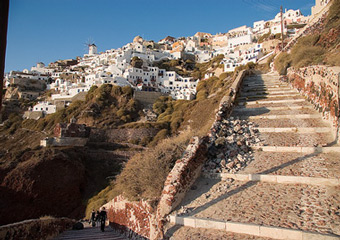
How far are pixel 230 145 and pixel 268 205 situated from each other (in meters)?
3.24

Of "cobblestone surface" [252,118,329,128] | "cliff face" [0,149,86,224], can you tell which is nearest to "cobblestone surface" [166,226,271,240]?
"cobblestone surface" [252,118,329,128]

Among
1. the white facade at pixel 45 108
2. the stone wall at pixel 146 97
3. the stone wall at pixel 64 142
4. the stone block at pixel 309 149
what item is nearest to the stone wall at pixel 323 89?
the stone block at pixel 309 149

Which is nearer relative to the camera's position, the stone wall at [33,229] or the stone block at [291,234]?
the stone block at [291,234]

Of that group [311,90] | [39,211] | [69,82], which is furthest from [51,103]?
[311,90]

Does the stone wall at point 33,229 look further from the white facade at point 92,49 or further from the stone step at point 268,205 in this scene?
the white facade at point 92,49

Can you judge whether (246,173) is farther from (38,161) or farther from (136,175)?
(38,161)

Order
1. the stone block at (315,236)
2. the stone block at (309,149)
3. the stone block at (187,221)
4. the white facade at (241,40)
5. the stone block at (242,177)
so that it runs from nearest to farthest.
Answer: the stone block at (315,236)
the stone block at (187,221)
the stone block at (242,177)
the stone block at (309,149)
the white facade at (241,40)

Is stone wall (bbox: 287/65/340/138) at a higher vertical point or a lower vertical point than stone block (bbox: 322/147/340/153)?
higher

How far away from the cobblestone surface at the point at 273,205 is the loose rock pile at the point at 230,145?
828mm

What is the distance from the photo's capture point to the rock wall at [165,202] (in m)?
5.90

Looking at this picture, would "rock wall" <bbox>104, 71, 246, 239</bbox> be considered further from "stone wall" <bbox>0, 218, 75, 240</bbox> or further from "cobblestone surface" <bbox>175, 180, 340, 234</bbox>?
"stone wall" <bbox>0, 218, 75, 240</bbox>

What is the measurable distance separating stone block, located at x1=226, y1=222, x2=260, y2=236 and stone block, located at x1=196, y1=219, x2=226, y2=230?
0.41 feet

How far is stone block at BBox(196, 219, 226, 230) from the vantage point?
16.5ft

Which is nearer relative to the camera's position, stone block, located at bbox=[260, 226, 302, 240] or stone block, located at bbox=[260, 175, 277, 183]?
stone block, located at bbox=[260, 226, 302, 240]
